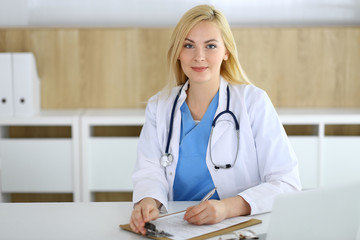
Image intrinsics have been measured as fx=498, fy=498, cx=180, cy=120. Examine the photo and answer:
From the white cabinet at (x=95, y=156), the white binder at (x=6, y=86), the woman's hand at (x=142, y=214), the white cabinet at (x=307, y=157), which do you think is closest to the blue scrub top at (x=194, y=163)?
the woman's hand at (x=142, y=214)

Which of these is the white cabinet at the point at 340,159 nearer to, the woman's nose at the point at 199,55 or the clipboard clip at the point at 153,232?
the woman's nose at the point at 199,55

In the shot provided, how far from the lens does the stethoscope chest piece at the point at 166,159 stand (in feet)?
5.58

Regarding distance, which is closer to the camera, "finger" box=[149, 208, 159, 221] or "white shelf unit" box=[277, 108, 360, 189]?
"finger" box=[149, 208, 159, 221]

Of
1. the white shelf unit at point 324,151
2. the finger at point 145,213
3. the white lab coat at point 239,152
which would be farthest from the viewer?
the white shelf unit at point 324,151

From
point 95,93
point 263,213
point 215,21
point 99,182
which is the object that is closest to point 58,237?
point 263,213

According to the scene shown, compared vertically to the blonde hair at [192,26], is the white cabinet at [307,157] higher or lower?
lower

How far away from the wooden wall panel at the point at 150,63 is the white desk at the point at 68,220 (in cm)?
165

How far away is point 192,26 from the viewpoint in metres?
1.69

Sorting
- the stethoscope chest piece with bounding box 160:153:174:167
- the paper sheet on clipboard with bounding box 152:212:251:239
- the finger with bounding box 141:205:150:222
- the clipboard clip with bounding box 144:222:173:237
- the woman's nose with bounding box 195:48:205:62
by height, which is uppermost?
the woman's nose with bounding box 195:48:205:62

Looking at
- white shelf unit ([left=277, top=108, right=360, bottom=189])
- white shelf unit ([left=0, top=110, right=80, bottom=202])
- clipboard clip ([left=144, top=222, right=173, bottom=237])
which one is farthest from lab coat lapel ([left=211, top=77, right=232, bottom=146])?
white shelf unit ([left=0, top=110, right=80, bottom=202])

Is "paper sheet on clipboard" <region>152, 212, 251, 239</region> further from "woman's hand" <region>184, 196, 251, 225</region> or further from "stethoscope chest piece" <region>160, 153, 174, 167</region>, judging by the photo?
"stethoscope chest piece" <region>160, 153, 174, 167</region>

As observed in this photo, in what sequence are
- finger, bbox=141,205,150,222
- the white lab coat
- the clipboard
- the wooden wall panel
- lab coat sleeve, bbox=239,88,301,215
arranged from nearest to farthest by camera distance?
the clipboard → finger, bbox=141,205,150,222 → lab coat sleeve, bbox=239,88,301,215 → the white lab coat → the wooden wall panel

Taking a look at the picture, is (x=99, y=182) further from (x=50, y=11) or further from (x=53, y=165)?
(x=50, y=11)

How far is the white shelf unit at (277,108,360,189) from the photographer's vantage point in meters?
2.82
